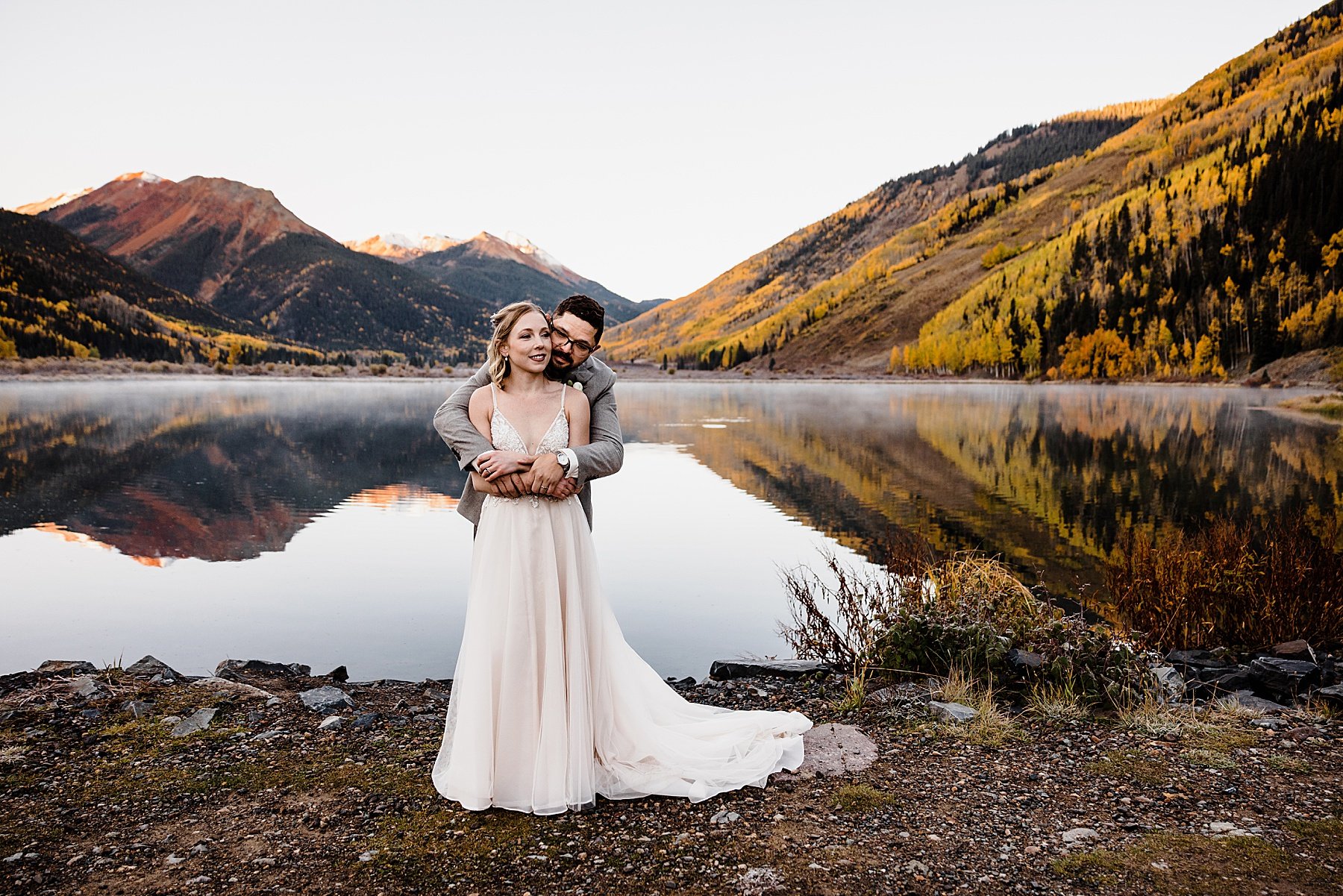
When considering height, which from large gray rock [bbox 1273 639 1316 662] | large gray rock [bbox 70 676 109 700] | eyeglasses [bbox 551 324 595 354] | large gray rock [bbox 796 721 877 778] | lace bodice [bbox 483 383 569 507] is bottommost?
large gray rock [bbox 1273 639 1316 662]

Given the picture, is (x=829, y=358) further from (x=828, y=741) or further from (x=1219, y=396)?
(x=828, y=741)

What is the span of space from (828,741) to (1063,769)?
134 centimetres

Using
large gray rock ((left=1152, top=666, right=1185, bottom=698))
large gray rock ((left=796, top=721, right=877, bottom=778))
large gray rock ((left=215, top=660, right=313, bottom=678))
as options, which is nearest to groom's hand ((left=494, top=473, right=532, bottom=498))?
large gray rock ((left=796, top=721, right=877, bottom=778))

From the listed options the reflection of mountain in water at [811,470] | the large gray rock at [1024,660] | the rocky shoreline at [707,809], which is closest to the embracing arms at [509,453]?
the rocky shoreline at [707,809]

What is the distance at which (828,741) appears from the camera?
5379 millimetres

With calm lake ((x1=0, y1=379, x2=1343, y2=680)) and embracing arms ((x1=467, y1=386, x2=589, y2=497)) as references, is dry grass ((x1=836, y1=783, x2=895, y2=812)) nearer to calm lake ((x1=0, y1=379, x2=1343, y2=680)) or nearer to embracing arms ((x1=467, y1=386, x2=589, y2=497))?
embracing arms ((x1=467, y1=386, x2=589, y2=497))

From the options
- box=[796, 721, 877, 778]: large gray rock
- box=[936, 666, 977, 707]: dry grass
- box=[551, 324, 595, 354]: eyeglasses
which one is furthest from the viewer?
box=[936, 666, 977, 707]: dry grass

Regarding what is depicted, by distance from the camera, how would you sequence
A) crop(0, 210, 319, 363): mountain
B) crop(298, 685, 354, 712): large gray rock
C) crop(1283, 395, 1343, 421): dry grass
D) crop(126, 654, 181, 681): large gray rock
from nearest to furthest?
crop(298, 685, 354, 712): large gray rock → crop(126, 654, 181, 681): large gray rock → crop(1283, 395, 1343, 421): dry grass → crop(0, 210, 319, 363): mountain

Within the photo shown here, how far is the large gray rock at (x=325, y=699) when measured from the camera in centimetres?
598

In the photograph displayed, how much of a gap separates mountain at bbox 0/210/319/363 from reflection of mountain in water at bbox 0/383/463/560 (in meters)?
67.1

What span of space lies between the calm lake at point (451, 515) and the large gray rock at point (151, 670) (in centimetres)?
94

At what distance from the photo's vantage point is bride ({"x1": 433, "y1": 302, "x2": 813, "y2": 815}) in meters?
4.36

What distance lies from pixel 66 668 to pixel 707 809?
5.63m

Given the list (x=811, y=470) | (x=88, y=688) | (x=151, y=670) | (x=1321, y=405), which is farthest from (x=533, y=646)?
(x=1321, y=405)
